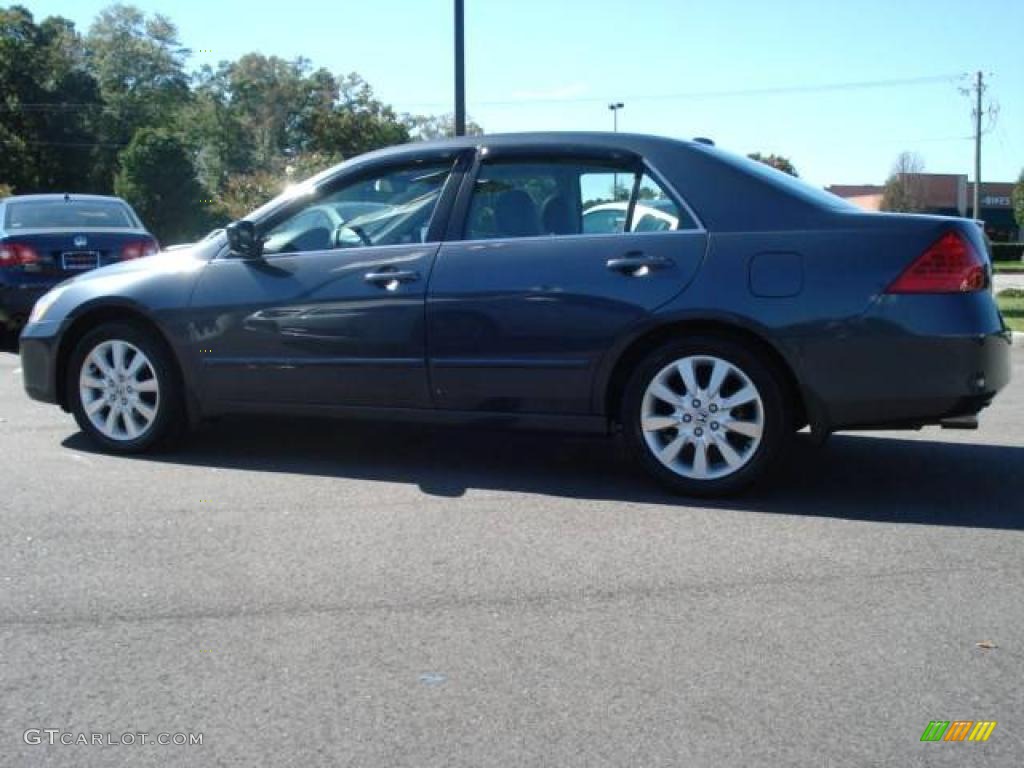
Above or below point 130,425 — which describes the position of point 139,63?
above

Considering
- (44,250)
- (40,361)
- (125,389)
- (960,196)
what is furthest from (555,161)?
(960,196)

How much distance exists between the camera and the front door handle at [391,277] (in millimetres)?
5586

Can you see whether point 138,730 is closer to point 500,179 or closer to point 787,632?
point 787,632

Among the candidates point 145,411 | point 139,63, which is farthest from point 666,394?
point 139,63

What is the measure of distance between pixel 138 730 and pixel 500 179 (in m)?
3.41

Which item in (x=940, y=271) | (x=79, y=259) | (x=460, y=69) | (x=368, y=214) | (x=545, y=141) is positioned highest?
(x=460, y=69)

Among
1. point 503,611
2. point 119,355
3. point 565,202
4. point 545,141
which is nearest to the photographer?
point 503,611

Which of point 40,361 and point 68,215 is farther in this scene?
point 68,215

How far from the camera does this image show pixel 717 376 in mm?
5148

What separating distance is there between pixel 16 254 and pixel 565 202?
7.16m

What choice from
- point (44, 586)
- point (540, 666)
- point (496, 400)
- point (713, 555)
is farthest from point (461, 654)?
point (496, 400)

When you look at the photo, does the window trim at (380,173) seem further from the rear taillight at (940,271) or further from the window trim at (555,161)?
the rear taillight at (940,271)

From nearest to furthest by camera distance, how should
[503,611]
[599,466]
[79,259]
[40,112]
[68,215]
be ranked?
[503,611]
[599,466]
[79,259]
[68,215]
[40,112]

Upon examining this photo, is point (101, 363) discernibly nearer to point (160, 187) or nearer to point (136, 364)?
point (136, 364)
